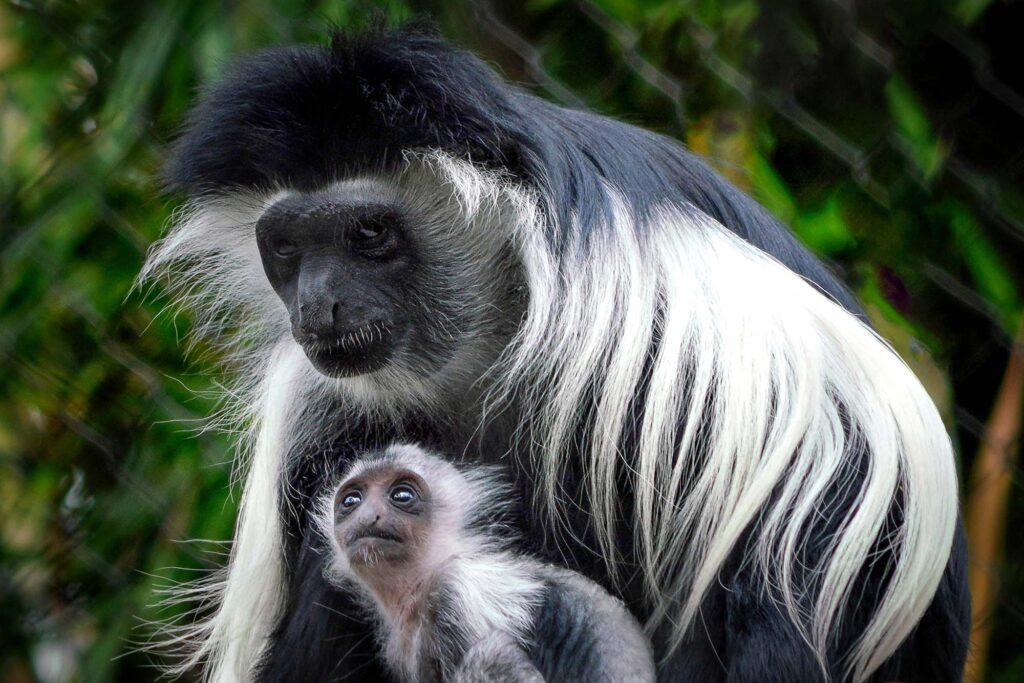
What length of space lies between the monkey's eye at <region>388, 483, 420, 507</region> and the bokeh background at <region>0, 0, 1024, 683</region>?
0.46 m

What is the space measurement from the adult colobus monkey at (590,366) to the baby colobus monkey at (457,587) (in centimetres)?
4

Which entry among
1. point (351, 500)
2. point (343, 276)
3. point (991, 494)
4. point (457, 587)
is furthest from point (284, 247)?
point (991, 494)

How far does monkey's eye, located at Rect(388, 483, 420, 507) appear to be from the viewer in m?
1.09

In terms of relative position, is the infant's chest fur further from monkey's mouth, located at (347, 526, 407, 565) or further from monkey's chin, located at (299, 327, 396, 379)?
monkey's chin, located at (299, 327, 396, 379)

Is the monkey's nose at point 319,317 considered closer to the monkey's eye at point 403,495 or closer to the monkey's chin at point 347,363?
the monkey's chin at point 347,363

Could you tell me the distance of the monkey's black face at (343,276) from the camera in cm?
109

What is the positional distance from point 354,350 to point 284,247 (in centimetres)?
12

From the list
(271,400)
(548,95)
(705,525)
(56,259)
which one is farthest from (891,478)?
(56,259)

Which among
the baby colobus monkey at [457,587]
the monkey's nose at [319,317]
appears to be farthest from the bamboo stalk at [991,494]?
the monkey's nose at [319,317]

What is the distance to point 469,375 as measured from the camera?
1178 millimetres

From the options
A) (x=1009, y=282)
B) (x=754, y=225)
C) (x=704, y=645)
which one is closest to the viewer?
(x=704, y=645)

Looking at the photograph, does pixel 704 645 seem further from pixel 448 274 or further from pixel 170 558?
pixel 170 558

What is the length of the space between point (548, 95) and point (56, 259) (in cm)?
64

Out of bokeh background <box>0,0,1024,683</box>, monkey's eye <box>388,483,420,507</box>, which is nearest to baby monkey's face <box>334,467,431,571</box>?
monkey's eye <box>388,483,420,507</box>
